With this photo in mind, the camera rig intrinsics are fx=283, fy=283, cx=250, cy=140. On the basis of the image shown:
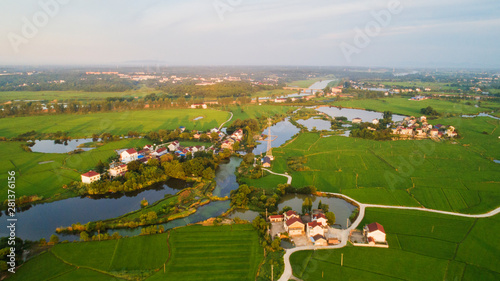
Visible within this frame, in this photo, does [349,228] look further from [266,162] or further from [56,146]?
[56,146]

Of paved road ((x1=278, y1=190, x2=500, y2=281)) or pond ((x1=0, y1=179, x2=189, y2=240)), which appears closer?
paved road ((x1=278, y1=190, x2=500, y2=281))

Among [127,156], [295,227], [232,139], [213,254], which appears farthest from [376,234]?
[127,156]

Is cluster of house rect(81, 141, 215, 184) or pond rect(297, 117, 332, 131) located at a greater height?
cluster of house rect(81, 141, 215, 184)

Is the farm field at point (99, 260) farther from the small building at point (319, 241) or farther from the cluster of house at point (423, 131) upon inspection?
the cluster of house at point (423, 131)

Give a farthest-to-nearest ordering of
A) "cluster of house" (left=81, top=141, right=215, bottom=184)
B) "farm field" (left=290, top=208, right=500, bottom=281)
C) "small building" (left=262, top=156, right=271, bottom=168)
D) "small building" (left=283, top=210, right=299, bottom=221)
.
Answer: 1. "small building" (left=262, top=156, right=271, bottom=168)
2. "cluster of house" (left=81, top=141, right=215, bottom=184)
3. "small building" (left=283, top=210, right=299, bottom=221)
4. "farm field" (left=290, top=208, right=500, bottom=281)

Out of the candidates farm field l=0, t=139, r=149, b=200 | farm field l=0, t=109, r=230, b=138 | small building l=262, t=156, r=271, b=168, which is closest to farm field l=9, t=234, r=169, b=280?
farm field l=0, t=139, r=149, b=200

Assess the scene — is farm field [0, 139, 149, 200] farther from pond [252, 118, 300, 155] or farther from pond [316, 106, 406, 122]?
pond [316, 106, 406, 122]

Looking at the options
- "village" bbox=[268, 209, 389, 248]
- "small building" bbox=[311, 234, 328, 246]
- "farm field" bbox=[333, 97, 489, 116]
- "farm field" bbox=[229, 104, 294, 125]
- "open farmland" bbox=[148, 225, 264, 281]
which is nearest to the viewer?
"open farmland" bbox=[148, 225, 264, 281]
